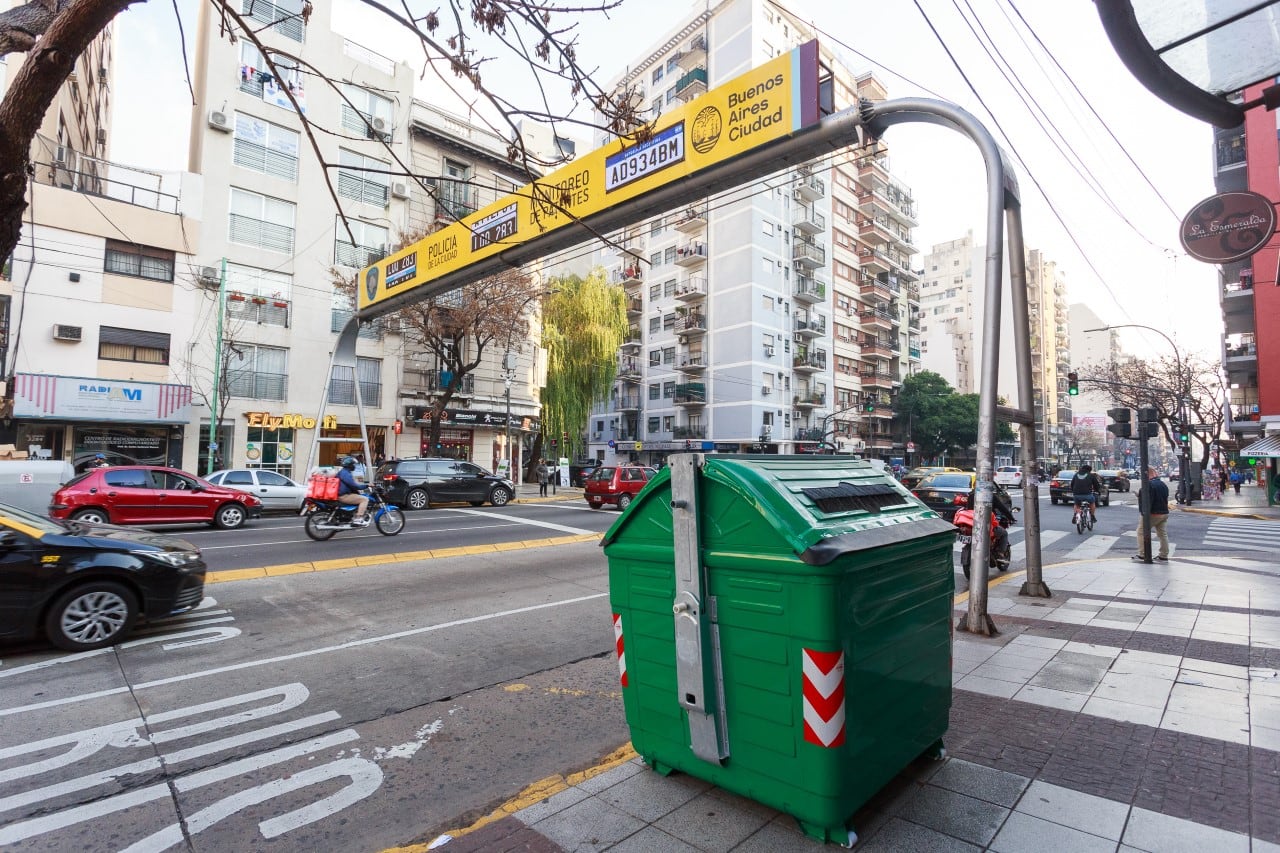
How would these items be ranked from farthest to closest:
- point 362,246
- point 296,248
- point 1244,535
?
point 362,246 < point 296,248 < point 1244,535

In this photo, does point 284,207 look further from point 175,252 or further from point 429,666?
point 429,666

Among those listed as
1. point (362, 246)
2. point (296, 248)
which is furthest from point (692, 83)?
point (296, 248)

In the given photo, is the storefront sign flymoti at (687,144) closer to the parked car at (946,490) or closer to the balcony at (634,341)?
the parked car at (946,490)

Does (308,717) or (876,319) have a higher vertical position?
(876,319)

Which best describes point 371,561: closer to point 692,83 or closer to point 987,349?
point 987,349

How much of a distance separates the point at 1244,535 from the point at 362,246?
31.4 m

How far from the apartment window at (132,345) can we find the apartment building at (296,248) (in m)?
1.12

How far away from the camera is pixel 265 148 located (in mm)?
25969

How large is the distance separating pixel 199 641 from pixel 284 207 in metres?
25.5

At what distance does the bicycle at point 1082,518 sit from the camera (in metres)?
16.3

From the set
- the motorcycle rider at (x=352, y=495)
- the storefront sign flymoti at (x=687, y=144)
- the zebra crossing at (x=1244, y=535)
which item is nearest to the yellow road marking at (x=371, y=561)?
the motorcycle rider at (x=352, y=495)

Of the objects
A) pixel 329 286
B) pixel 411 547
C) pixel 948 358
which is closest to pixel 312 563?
pixel 411 547

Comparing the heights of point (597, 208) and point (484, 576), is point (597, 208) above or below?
above

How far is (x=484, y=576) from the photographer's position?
9055 mm
